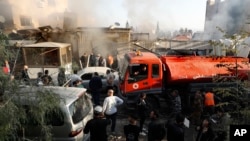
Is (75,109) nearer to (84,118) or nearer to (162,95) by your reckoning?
(84,118)

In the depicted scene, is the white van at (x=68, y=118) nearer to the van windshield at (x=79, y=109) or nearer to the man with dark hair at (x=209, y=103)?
the van windshield at (x=79, y=109)

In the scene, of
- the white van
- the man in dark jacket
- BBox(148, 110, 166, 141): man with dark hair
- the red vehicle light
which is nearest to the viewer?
the white van

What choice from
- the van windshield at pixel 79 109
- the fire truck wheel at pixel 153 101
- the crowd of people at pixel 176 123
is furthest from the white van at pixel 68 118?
the fire truck wheel at pixel 153 101

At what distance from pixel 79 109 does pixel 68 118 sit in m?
0.54

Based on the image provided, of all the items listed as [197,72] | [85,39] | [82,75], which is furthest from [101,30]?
[197,72]

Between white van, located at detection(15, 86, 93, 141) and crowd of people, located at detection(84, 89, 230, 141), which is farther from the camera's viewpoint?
crowd of people, located at detection(84, 89, 230, 141)

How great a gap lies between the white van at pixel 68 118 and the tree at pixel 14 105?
0.23 meters

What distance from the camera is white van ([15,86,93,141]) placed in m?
5.22

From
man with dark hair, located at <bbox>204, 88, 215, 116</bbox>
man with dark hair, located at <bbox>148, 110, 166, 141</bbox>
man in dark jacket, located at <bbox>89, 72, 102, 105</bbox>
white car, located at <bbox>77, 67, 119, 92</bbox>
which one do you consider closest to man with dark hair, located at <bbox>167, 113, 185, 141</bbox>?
man with dark hair, located at <bbox>148, 110, 166, 141</bbox>

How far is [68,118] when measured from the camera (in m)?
6.00

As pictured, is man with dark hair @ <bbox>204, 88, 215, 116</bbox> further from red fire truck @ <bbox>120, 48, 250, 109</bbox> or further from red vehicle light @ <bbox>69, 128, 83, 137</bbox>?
red vehicle light @ <bbox>69, 128, 83, 137</bbox>

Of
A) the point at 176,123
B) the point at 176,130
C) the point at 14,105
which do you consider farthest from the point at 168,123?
the point at 14,105

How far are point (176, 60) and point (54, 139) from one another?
558 cm

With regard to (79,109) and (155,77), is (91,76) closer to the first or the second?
(155,77)
